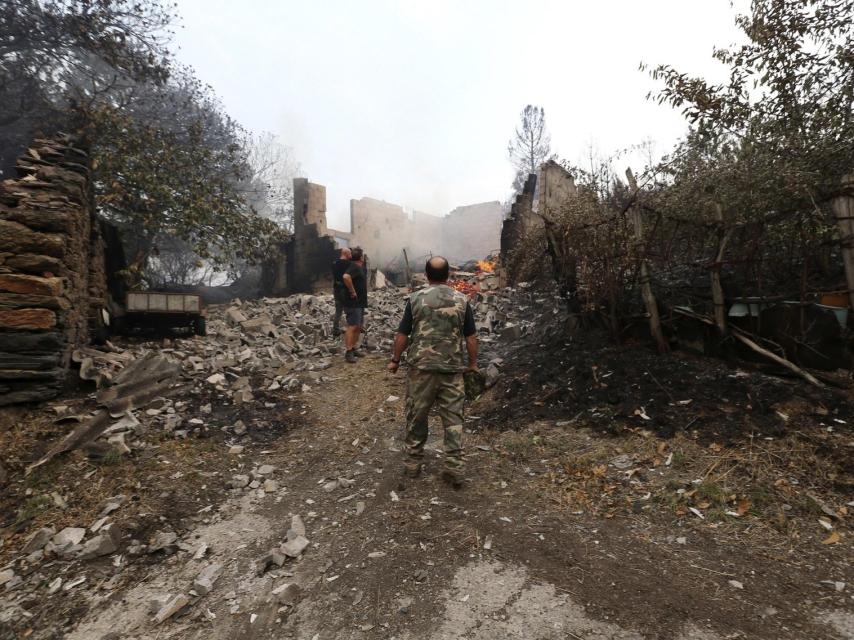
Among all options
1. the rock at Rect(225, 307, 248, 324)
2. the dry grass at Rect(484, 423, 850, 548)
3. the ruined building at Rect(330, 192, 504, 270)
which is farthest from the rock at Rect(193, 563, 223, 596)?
the ruined building at Rect(330, 192, 504, 270)

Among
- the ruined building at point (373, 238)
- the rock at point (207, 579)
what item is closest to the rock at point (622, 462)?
the rock at point (207, 579)

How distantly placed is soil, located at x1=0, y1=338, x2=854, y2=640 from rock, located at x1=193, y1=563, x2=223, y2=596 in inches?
2.0

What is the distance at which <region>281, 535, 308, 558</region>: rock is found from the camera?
2.81 metres

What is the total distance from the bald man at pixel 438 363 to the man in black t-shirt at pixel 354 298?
3.58 meters

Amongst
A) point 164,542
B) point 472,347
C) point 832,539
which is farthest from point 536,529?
point 164,542

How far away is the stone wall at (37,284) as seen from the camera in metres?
A: 4.32

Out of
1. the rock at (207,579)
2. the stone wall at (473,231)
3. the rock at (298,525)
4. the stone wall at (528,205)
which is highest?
the stone wall at (473,231)

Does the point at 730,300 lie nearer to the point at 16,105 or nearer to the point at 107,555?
the point at 107,555

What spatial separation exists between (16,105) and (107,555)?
12.7 m

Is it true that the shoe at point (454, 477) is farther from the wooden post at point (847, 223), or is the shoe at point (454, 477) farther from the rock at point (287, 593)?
the wooden post at point (847, 223)

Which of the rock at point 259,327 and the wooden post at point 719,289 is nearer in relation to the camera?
the wooden post at point 719,289

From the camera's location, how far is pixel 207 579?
2.66 metres

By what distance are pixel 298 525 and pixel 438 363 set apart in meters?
1.51

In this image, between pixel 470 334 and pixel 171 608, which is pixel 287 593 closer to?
pixel 171 608
